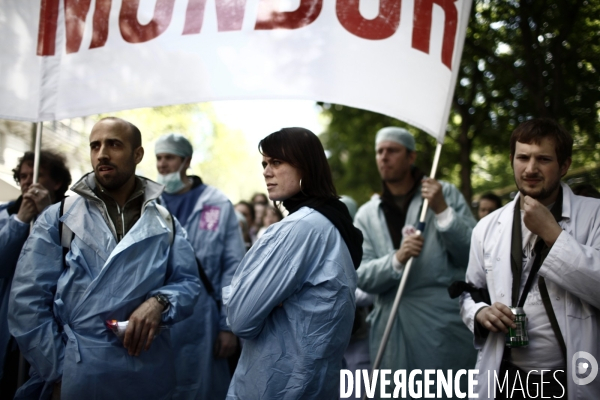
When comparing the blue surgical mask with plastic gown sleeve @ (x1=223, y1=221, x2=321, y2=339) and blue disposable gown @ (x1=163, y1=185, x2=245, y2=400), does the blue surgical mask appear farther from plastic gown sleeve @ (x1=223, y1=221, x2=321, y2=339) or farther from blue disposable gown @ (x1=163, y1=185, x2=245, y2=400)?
plastic gown sleeve @ (x1=223, y1=221, x2=321, y2=339)

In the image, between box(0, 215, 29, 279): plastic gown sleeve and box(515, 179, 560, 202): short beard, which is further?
box(0, 215, 29, 279): plastic gown sleeve

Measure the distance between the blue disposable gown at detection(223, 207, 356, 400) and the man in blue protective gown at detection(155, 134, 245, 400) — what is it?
1.58m

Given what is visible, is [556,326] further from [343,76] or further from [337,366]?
[343,76]

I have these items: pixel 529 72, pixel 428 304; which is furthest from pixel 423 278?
pixel 529 72

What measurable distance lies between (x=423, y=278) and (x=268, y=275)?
6.86 ft

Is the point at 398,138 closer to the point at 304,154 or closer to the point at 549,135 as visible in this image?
the point at 549,135

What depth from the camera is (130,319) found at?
3.07 metres

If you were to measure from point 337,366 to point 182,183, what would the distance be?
107 inches

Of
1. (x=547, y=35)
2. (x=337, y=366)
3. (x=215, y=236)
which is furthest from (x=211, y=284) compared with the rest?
(x=547, y=35)

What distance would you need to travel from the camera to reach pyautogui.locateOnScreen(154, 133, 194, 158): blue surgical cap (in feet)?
17.0

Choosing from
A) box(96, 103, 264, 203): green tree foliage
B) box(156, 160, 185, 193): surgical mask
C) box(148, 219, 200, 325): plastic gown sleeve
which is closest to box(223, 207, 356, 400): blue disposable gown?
box(148, 219, 200, 325): plastic gown sleeve

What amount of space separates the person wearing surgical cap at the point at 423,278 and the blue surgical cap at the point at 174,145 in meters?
1.67

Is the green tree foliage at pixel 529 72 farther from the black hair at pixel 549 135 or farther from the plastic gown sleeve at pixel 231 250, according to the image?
the plastic gown sleeve at pixel 231 250

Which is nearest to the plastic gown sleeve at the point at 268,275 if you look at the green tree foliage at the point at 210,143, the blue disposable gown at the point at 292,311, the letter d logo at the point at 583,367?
the blue disposable gown at the point at 292,311
